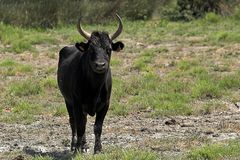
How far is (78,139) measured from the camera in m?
8.41

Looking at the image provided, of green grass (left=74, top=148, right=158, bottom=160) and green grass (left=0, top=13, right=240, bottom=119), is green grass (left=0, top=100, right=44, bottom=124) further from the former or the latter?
green grass (left=74, top=148, right=158, bottom=160)

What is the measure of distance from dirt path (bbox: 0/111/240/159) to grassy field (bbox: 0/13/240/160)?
414 millimetres

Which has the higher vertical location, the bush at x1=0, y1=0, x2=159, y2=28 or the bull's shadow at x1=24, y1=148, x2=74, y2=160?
the bull's shadow at x1=24, y1=148, x2=74, y2=160

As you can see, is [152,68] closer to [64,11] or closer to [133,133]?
[133,133]

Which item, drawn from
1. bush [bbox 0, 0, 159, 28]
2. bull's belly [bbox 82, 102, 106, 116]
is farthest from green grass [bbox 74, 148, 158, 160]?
bush [bbox 0, 0, 159, 28]

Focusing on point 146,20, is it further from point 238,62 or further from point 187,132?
point 187,132

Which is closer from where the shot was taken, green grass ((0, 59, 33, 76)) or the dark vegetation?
green grass ((0, 59, 33, 76))

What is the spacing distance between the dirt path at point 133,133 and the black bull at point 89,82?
517 millimetres

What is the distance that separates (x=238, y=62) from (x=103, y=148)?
805 cm

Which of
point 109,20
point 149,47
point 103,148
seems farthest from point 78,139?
point 109,20

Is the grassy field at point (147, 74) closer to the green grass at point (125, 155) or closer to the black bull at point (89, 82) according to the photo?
the green grass at point (125, 155)

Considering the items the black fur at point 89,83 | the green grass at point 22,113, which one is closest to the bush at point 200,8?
the green grass at point 22,113

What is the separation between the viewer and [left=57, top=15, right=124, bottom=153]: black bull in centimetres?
798

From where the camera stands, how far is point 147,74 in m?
14.6
